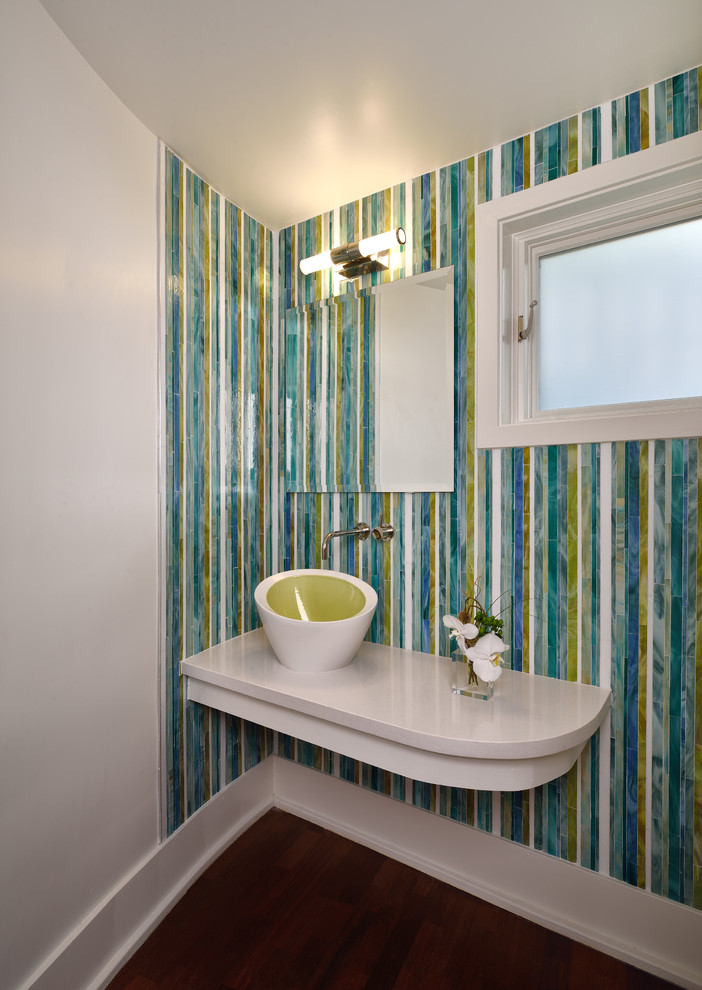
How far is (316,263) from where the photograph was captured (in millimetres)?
1850

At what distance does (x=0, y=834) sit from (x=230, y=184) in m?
1.97

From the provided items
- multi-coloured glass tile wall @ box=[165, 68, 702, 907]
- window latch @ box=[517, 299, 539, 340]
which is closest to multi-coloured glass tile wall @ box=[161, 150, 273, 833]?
multi-coloured glass tile wall @ box=[165, 68, 702, 907]

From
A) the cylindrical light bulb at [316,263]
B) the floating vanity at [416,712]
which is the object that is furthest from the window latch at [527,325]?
the floating vanity at [416,712]

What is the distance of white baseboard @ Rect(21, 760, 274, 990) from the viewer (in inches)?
46.5

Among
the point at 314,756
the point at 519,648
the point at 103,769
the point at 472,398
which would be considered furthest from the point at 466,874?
the point at 472,398

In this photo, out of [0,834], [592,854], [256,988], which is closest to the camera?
[0,834]

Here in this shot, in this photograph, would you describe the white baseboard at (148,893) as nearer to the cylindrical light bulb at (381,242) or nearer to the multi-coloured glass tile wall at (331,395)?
the multi-coloured glass tile wall at (331,395)

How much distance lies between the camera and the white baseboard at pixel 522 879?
4.21 ft

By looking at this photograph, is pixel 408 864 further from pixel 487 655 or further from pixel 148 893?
pixel 487 655

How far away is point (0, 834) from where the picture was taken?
1031 mm

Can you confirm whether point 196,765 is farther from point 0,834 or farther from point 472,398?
point 472,398

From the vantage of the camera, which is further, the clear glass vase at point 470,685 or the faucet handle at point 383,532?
the faucet handle at point 383,532

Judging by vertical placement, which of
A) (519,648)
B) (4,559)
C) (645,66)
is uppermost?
(645,66)

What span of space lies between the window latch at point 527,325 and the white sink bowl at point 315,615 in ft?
3.11
